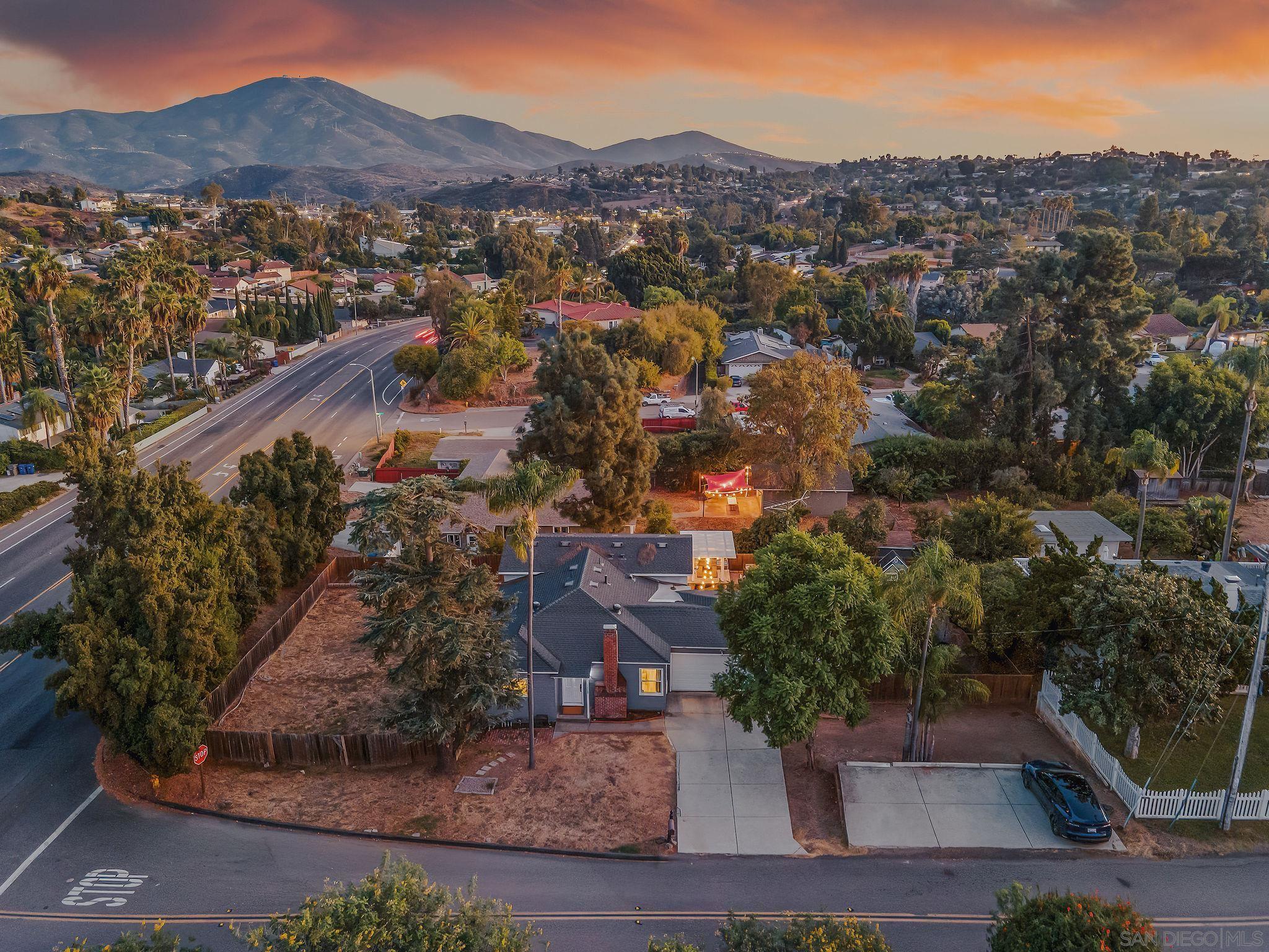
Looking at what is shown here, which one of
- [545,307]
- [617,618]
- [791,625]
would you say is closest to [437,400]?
[545,307]

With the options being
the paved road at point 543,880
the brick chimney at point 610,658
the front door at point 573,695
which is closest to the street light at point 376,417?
the front door at point 573,695

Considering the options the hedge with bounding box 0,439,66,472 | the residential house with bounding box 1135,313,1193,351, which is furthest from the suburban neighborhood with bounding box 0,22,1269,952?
the residential house with bounding box 1135,313,1193,351

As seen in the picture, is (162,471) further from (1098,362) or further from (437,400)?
(1098,362)

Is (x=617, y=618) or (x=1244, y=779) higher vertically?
(x=617, y=618)

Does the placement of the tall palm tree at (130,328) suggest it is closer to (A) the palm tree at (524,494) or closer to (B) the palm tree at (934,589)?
(A) the palm tree at (524,494)

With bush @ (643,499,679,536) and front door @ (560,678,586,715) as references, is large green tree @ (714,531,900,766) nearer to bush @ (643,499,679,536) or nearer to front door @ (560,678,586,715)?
front door @ (560,678,586,715)

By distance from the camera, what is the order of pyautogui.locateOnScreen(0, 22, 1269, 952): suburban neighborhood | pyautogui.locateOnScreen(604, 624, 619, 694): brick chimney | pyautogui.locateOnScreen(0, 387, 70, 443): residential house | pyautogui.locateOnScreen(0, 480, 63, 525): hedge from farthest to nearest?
pyautogui.locateOnScreen(0, 387, 70, 443): residential house < pyautogui.locateOnScreen(0, 480, 63, 525): hedge < pyautogui.locateOnScreen(604, 624, 619, 694): brick chimney < pyautogui.locateOnScreen(0, 22, 1269, 952): suburban neighborhood

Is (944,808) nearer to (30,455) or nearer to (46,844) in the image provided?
(46,844)
